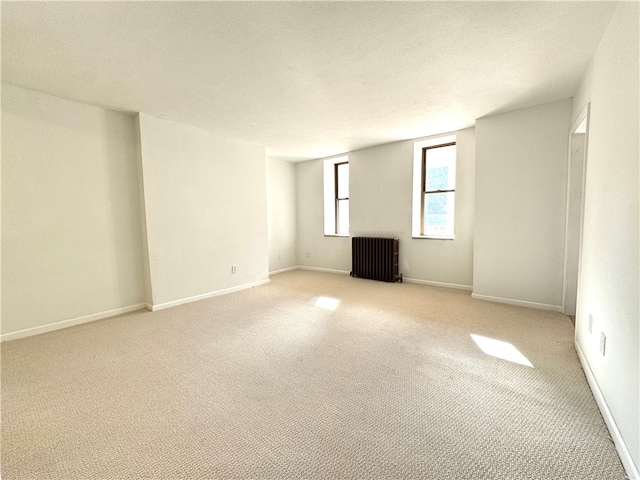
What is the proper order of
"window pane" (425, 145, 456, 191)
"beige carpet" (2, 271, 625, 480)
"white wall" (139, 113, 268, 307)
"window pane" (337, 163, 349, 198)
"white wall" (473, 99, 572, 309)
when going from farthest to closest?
"window pane" (337, 163, 349, 198)
"window pane" (425, 145, 456, 191)
"white wall" (139, 113, 268, 307)
"white wall" (473, 99, 572, 309)
"beige carpet" (2, 271, 625, 480)

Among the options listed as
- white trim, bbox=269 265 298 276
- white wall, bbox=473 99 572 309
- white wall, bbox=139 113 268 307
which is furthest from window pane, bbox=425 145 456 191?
white trim, bbox=269 265 298 276

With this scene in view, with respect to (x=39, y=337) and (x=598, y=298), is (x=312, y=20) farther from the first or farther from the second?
(x=39, y=337)

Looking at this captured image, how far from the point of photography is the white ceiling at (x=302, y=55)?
1.72 metres

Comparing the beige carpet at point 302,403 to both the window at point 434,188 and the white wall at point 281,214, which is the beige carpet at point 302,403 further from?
the white wall at point 281,214

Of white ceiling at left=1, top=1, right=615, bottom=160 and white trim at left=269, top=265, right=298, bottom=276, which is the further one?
white trim at left=269, top=265, right=298, bottom=276

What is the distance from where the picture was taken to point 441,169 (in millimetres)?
4578

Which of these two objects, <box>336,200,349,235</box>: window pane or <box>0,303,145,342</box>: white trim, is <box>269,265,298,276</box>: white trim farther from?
<box>0,303,145,342</box>: white trim

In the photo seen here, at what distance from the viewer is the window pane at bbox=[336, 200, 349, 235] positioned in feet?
19.6

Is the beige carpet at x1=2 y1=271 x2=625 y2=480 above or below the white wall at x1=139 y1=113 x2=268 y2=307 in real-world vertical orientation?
below

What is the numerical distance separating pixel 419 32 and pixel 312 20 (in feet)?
2.52

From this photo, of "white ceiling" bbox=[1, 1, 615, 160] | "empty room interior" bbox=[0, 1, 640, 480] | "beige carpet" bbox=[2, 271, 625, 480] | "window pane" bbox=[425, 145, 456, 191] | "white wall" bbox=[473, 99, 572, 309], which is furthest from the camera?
"window pane" bbox=[425, 145, 456, 191]

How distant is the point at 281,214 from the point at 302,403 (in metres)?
4.77

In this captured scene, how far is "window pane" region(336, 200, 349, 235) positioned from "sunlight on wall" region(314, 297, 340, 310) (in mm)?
2287

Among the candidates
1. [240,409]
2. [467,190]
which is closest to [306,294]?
[240,409]
